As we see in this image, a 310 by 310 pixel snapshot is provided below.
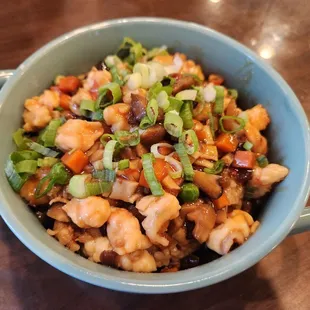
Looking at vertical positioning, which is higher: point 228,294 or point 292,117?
point 292,117

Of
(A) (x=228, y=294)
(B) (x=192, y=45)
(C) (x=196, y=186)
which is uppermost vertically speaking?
(B) (x=192, y=45)

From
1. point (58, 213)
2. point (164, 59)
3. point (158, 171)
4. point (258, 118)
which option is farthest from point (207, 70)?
point (58, 213)

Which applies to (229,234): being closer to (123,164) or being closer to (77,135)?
(123,164)

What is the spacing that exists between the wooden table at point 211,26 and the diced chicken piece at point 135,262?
195 mm

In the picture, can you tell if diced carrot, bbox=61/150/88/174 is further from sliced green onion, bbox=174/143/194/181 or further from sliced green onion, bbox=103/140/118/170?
sliced green onion, bbox=174/143/194/181

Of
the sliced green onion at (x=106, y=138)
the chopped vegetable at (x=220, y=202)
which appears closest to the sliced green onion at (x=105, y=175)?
the sliced green onion at (x=106, y=138)

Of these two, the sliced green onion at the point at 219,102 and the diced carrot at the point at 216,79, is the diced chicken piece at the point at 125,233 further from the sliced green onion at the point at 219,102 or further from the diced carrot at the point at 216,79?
the diced carrot at the point at 216,79

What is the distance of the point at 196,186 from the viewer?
4.20 ft

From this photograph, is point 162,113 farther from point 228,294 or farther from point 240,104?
point 228,294

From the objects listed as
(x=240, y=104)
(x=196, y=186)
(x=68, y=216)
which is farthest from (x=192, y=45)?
(x=68, y=216)

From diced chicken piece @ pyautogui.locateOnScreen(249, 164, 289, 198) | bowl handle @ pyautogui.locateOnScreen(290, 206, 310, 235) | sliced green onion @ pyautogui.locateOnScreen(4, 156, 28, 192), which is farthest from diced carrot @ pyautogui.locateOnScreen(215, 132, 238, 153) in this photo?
sliced green onion @ pyautogui.locateOnScreen(4, 156, 28, 192)

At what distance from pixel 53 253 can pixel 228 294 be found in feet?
1.98

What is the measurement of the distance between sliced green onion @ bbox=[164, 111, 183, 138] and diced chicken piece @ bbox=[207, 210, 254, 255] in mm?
312

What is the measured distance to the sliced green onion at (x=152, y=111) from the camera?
130 centimetres
